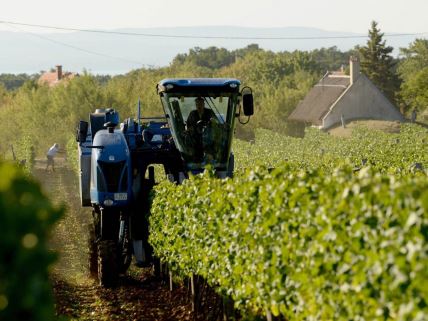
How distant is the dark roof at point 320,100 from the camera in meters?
87.3

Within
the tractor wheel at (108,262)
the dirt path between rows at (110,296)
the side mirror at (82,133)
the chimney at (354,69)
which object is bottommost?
the dirt path between rows at (110,296)

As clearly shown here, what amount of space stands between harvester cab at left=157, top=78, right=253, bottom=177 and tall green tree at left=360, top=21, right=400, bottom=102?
82.6 metres

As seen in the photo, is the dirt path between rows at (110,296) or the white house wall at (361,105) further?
the white house wall at (361,105)

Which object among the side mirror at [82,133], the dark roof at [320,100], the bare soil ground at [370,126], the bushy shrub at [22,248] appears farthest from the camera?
the dark roof at [320,100]

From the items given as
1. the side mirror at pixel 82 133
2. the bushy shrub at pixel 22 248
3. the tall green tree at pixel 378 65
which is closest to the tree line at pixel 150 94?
the tall green tree at pixel 378 65

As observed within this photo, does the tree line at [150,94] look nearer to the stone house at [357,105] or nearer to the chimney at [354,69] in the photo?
the stone house at [357,105]

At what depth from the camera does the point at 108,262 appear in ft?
54.2

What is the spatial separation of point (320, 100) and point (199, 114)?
73.1 metres

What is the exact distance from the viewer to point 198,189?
1298 cm

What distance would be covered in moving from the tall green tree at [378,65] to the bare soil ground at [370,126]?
612 inches

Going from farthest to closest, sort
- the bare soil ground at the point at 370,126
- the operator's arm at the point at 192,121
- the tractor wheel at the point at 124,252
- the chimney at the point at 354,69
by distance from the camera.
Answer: the chimney at the point at 354,69 → the bare soil ground at the point at 370,126 → the operator's arm at the point at 192,121 → the tractor wheel at the point at 124,252

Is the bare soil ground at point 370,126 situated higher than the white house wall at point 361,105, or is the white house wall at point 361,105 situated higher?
the white house wall at point 361,105

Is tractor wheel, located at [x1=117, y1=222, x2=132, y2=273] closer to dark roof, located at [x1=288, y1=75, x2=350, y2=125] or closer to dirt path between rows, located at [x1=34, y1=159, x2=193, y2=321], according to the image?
dirt path between rows, located at [x1=34, y1=159, x2=193, y2=321]

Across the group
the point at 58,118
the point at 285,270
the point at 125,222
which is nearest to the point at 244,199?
the point at 285,270
